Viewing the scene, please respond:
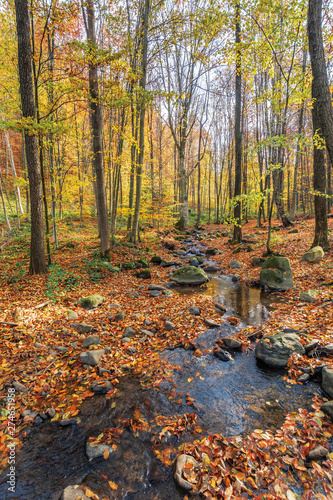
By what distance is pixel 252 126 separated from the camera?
894 inches

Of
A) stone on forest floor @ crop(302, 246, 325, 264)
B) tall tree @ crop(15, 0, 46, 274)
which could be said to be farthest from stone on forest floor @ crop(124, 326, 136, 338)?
stone on forest floor @ crop(302, 246, 325, 264)

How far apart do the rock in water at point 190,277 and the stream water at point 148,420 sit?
4.08 meters

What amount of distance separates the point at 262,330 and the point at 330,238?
261 inches

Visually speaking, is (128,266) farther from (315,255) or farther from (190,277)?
(315,255)

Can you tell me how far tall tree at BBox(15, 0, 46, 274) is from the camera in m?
6.19

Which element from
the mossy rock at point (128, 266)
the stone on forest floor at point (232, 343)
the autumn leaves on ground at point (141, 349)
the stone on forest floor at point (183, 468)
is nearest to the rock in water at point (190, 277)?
the autumn leaves on ground at point (141, 349)

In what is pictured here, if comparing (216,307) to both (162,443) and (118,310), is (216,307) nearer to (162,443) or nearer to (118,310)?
(118,310)

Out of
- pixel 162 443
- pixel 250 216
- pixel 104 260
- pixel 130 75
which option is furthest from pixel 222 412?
pixel 250 216

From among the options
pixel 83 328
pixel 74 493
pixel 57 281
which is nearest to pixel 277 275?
pixel 83 328

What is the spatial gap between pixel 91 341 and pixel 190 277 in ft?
16.6

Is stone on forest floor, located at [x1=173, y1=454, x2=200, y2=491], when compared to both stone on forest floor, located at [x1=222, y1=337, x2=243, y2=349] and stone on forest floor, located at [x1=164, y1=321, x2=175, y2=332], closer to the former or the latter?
stone on forest floor, located at [x1=222, y1=337, x2=243, y2=349]

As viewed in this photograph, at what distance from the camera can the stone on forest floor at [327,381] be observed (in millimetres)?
3330

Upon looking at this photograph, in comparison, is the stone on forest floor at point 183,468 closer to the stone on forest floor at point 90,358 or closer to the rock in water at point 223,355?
the rock in water at point 223,355

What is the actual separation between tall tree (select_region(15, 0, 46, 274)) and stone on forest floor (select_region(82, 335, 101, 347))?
12.5ft
